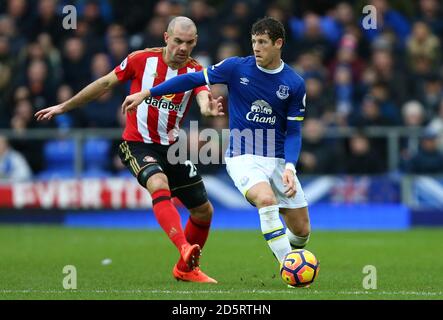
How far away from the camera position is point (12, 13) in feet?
68.1

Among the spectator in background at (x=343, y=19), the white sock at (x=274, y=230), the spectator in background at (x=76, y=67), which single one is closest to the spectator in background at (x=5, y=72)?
the spectator in background at (x=76, y=67)

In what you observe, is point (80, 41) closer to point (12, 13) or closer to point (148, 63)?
point (12, 13)

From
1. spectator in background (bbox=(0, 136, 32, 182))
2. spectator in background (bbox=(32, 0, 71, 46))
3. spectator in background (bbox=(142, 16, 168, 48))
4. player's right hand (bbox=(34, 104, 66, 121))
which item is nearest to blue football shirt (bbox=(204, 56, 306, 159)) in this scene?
player's right hand (bbox=(34, 104, 66, 121))

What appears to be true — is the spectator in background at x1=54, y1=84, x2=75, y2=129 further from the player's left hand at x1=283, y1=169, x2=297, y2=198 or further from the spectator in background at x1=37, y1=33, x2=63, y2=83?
the player's left hand at x1=283, y1=169, x2=297, y2=198

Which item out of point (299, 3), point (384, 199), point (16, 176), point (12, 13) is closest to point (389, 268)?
point (384, 199)

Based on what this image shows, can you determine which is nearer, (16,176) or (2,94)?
(16,176)

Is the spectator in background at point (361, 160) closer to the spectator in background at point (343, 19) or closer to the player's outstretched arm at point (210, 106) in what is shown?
the spectator in background at point (343, 19)

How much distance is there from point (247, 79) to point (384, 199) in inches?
359

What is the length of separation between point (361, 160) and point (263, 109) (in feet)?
28.9

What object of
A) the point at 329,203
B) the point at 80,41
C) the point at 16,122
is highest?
the point at 80,41

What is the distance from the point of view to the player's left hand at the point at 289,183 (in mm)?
8938

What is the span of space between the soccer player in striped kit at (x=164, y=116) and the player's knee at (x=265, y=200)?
114 centimetres

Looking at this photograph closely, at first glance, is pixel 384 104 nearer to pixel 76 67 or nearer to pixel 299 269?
pixel 76 67

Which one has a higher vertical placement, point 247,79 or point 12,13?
point 12,13
